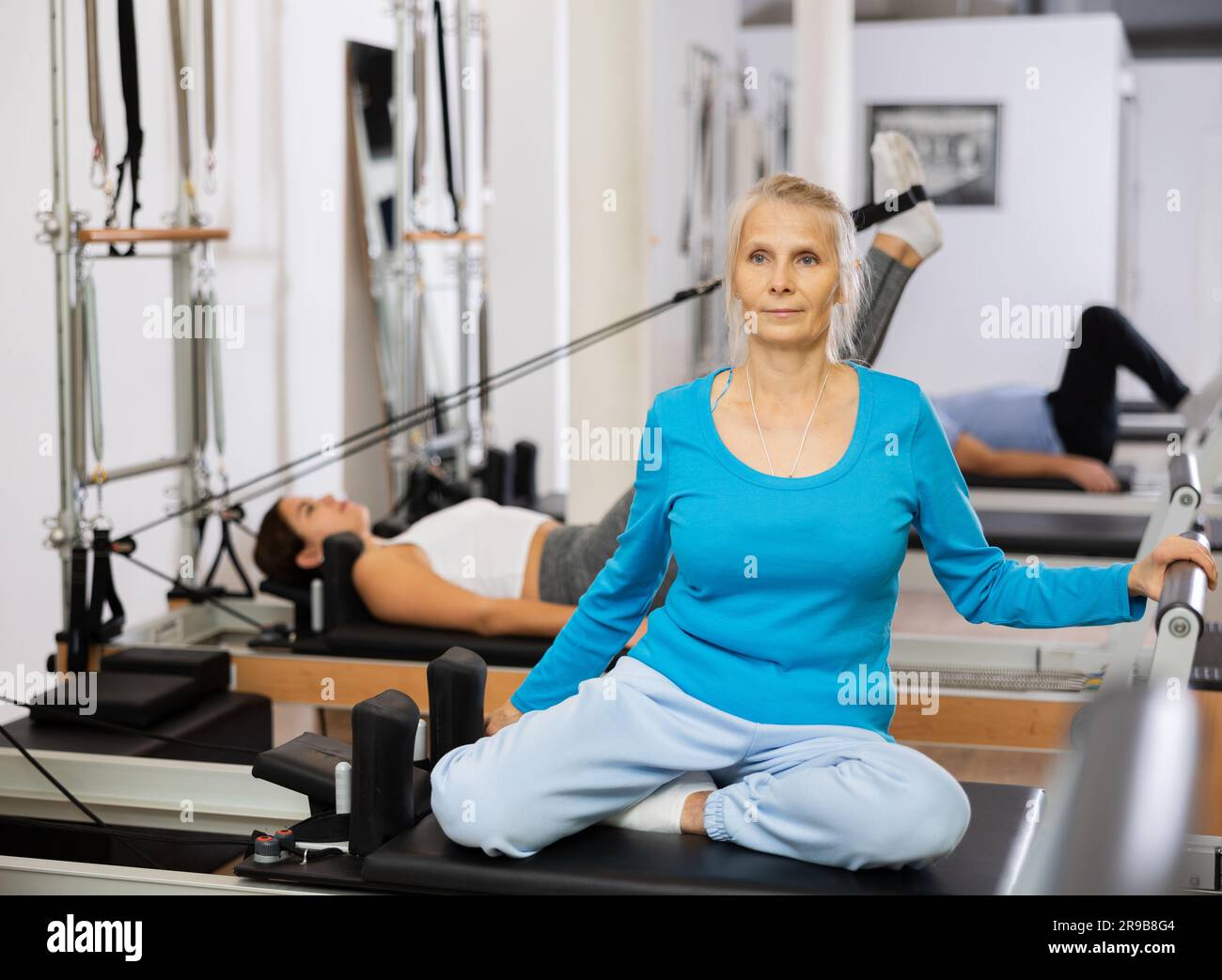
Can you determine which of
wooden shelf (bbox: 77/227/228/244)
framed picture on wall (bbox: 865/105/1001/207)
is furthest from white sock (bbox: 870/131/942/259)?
framed picture on wall (bbox: 865/105/1001/207)

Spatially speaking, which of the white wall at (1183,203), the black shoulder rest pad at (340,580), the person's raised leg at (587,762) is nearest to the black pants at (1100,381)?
the black shoulder rest pad at (340,580)

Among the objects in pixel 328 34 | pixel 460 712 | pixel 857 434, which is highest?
pixel 328 34

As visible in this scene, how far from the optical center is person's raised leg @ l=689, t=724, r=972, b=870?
1673 mm

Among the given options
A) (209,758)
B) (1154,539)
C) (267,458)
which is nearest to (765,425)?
(1154,539)

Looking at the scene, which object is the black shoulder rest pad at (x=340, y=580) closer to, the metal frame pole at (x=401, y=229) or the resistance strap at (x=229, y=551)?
the resistance strap at (x=229, y=551)

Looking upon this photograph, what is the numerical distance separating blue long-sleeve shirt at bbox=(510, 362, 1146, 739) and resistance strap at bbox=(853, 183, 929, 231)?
87 centimetres

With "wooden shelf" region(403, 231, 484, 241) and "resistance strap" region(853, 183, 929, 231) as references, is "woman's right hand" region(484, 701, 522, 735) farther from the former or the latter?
"wooden shelf" region(403, 231, 484, 241)

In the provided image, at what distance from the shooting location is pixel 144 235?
10.9 ft

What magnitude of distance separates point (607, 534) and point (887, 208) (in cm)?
85

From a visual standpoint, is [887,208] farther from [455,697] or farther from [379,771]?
[379,771]

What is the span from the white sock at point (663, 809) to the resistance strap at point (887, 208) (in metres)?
A: 1.12

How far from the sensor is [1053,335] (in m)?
9.06
